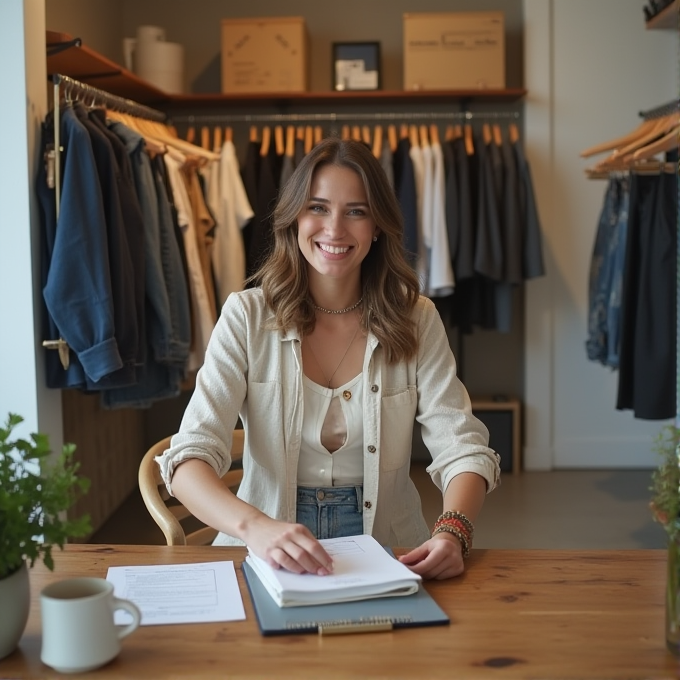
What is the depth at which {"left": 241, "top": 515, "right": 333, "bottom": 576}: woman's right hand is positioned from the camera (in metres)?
1.37

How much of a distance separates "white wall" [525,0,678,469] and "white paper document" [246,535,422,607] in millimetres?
3867

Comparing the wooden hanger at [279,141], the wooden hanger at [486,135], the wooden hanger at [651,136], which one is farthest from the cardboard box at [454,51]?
the wooden hanger at [651,136]

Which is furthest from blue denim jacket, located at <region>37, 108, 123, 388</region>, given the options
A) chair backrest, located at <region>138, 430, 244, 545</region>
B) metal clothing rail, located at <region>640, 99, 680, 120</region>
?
metal clothing rail, located at <region>640, 99, 680, 120</region>

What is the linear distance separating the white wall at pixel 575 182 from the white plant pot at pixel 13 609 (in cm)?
425

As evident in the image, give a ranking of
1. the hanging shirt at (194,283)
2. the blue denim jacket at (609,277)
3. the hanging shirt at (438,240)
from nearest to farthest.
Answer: the hanging shirt at (194,283) < the blue denim jacket at (609,277) < the hanging shirt at (438,240)

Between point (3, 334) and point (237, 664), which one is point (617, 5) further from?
point (237, 664)

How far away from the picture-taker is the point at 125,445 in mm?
4723

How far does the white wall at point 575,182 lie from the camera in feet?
16.3

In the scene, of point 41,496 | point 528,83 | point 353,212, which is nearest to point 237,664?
point 41,496

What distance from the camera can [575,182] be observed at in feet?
16.6

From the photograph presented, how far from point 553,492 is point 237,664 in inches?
148

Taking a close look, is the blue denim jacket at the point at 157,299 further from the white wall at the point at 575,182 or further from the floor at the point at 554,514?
the white wall at the point at 575,182

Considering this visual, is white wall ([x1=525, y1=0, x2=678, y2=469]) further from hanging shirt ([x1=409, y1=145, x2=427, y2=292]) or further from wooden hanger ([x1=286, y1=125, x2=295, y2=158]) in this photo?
wooden hanger ([x1=286, y1=125, x2=295, y2=158])

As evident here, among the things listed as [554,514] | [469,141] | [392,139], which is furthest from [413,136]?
[554,514]
